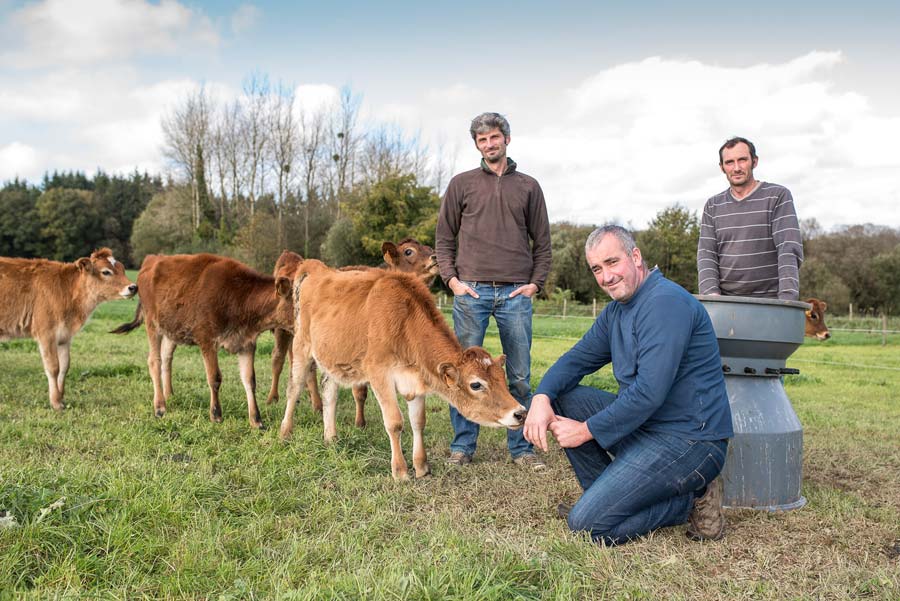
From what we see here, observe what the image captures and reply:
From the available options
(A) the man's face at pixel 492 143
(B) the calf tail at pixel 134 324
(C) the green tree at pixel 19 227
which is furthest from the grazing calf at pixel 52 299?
(C) the green tree at pixel 19 227

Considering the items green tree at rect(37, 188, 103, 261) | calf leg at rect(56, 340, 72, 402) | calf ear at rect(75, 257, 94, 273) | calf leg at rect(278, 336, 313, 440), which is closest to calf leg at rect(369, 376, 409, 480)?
calf leg at rect(278, 336, 313, 440)

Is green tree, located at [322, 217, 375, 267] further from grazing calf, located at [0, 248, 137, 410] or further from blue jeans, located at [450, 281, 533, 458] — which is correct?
blue jeans, located at [450, 281, 533, 458]

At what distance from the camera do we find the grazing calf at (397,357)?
5.04m

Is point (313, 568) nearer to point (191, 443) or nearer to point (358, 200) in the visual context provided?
point (191, 443)

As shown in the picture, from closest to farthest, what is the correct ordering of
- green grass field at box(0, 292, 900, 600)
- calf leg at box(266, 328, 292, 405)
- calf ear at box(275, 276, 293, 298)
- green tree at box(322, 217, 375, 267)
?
green grass field at box(0, 292, 900, 600) → calf ear at box(275, 276, 293, 298) → calf leg at box(266, 328, 292, 405) → green tree at box(322, 217, 375, 267)

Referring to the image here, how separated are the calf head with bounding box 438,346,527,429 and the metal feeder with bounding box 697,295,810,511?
4.86 ft

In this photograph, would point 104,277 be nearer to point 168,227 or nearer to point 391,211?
point 391,211

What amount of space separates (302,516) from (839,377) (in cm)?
1317

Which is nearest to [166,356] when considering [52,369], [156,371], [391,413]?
[156,371]

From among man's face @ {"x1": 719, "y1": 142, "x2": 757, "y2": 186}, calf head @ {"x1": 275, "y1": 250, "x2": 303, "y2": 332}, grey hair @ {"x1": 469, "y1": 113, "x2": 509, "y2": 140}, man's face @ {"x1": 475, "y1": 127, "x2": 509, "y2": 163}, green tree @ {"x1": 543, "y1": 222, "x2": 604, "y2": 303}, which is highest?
grey hair @ {"x1": 469, "y1": 113, "x2": 509, "y2": 140}

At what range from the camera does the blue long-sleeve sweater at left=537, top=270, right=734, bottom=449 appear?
3861 millimetres

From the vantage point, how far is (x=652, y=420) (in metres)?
4.13

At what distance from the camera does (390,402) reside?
5449 millimetres

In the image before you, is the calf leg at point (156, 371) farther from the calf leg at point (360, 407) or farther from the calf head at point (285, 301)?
the calf leg at point (360, 407)
